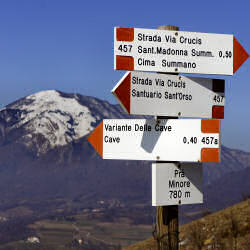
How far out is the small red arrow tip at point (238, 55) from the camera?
320 inches

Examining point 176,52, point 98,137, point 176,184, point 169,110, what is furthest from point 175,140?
point 176,52

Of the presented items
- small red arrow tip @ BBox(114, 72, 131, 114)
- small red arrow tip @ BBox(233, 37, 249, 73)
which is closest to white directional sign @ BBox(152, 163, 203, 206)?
small red arrow tip @ BBox(114, 72, 131, 114)

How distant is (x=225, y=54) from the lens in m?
8.09

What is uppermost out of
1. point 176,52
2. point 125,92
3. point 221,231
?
point 176,52

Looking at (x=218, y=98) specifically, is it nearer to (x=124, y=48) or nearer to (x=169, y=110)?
(x=169, y=110)

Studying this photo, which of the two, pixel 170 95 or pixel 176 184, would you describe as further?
pixel 170 95

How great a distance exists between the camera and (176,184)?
7684mm

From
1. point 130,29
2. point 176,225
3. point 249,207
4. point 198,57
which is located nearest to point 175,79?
point 198,57

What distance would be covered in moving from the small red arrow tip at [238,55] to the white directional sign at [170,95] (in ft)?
1.23

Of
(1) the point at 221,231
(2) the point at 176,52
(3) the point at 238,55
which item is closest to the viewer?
(2) the point at 176,52

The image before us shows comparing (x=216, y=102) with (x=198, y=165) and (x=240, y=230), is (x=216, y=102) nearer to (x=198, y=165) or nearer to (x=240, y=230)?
(x=198, y=165)

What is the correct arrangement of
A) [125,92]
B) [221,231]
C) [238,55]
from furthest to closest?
[221,231] < [238,55] < [125,92]

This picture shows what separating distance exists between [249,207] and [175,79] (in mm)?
13136

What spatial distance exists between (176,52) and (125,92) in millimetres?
1112
